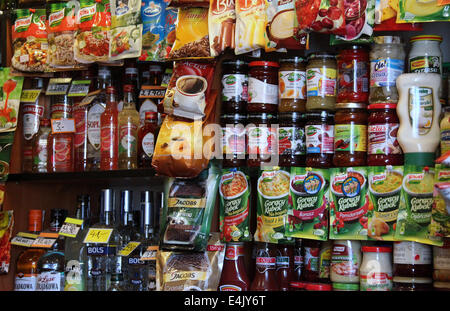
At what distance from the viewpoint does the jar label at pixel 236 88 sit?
8.07 ft

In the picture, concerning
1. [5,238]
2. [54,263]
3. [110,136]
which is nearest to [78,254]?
[54,263]

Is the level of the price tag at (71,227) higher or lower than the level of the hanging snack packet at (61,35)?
lower

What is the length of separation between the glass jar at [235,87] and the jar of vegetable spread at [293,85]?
14 centimetres

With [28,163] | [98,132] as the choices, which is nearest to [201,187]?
[98,132]

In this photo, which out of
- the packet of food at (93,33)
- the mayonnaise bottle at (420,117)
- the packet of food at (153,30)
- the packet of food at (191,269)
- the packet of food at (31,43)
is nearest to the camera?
the mayonnaise bottle at (420,117)

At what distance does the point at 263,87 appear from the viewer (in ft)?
7.92

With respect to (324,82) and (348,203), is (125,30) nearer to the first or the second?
(324,82)

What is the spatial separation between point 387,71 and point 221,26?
2.05ft

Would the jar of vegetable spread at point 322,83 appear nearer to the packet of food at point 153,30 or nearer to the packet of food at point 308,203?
the packet of food at point 308,203

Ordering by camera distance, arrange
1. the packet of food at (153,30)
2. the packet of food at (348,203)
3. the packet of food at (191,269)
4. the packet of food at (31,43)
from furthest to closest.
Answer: the packet of food at (31,43)
the packet of food at (153,30)
the packet of food at (191,269)
the packet of food at (348,203)

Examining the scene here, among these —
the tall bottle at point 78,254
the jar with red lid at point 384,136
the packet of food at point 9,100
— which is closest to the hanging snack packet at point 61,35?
the packet of food at point 9,100

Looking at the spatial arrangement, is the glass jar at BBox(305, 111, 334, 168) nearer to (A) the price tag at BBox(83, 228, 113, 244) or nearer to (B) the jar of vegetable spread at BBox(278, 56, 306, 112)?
(B) the jar of vegetable spread at BBox(278, 56, 306, 112)
